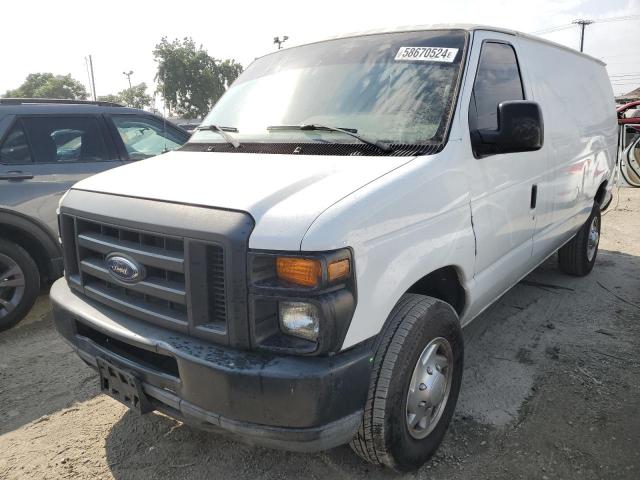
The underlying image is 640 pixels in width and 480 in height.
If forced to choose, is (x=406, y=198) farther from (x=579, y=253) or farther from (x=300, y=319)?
(x=579, y=253)

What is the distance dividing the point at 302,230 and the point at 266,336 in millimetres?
438

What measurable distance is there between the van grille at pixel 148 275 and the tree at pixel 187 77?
41.0 metres

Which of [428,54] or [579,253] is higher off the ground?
[428,54]

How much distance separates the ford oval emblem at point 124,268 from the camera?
7.28 feet

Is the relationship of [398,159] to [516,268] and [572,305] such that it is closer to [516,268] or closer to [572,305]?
[516,268]

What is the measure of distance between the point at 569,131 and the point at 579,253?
1643 millimetres

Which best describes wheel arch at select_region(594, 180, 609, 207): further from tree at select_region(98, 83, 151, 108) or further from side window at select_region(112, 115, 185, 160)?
tree at select_region(98, 83, 151, 108)

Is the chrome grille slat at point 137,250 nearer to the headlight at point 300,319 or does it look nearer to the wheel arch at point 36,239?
the headlight at point 300,319

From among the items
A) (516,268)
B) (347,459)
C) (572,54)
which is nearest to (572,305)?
(516,268)

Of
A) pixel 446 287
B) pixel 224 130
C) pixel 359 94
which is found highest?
pixel 359 94

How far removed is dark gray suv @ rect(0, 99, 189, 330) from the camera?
→ 171 inches

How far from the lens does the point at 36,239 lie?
4.43 m

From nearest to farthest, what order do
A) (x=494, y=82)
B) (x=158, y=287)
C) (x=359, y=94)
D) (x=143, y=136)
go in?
1. (x=158, y=287)
2. (x=359, y=94)
3. (x=494, y=82)
4. (x=143, y=136)

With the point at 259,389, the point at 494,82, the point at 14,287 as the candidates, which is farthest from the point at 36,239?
the point at 494,82
